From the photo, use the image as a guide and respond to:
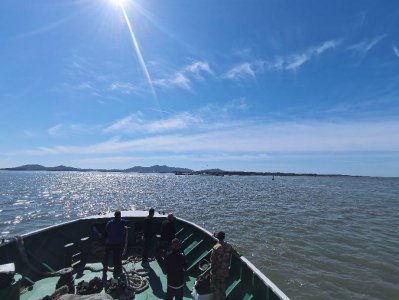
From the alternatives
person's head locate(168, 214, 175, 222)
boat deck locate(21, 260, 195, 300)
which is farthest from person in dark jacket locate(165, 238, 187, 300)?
person's head locate(168, 214, 175, 222)

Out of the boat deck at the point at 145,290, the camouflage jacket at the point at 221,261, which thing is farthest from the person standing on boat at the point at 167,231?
the camouflage jacket at the point at 221,261

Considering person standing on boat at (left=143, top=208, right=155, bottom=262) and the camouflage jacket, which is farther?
person standing on boat at (left=143, top=208, right=155, bottom=262)

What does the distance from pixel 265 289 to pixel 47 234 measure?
8.49 m

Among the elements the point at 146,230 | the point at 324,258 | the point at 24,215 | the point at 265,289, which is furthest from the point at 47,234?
the point at 24,215

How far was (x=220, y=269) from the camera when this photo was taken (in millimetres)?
8164

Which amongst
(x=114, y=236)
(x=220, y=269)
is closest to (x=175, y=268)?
(x=220, y=269)

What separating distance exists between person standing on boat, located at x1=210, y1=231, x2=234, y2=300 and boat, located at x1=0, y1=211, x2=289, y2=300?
47 cm

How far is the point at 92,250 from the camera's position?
12766 millimetres

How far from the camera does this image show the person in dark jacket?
7.82 m

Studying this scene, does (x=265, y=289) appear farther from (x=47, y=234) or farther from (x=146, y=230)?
(x=47, y=234)

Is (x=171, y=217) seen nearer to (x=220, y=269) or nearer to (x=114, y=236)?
(x=114, y=236)

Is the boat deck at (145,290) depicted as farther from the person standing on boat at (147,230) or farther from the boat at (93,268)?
the person standing on boat at (147,230)

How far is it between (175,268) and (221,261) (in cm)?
114

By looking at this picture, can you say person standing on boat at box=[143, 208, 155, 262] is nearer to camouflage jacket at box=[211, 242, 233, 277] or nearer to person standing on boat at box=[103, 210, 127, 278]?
person standing on boat at box=[103, 210, 127, 278]
